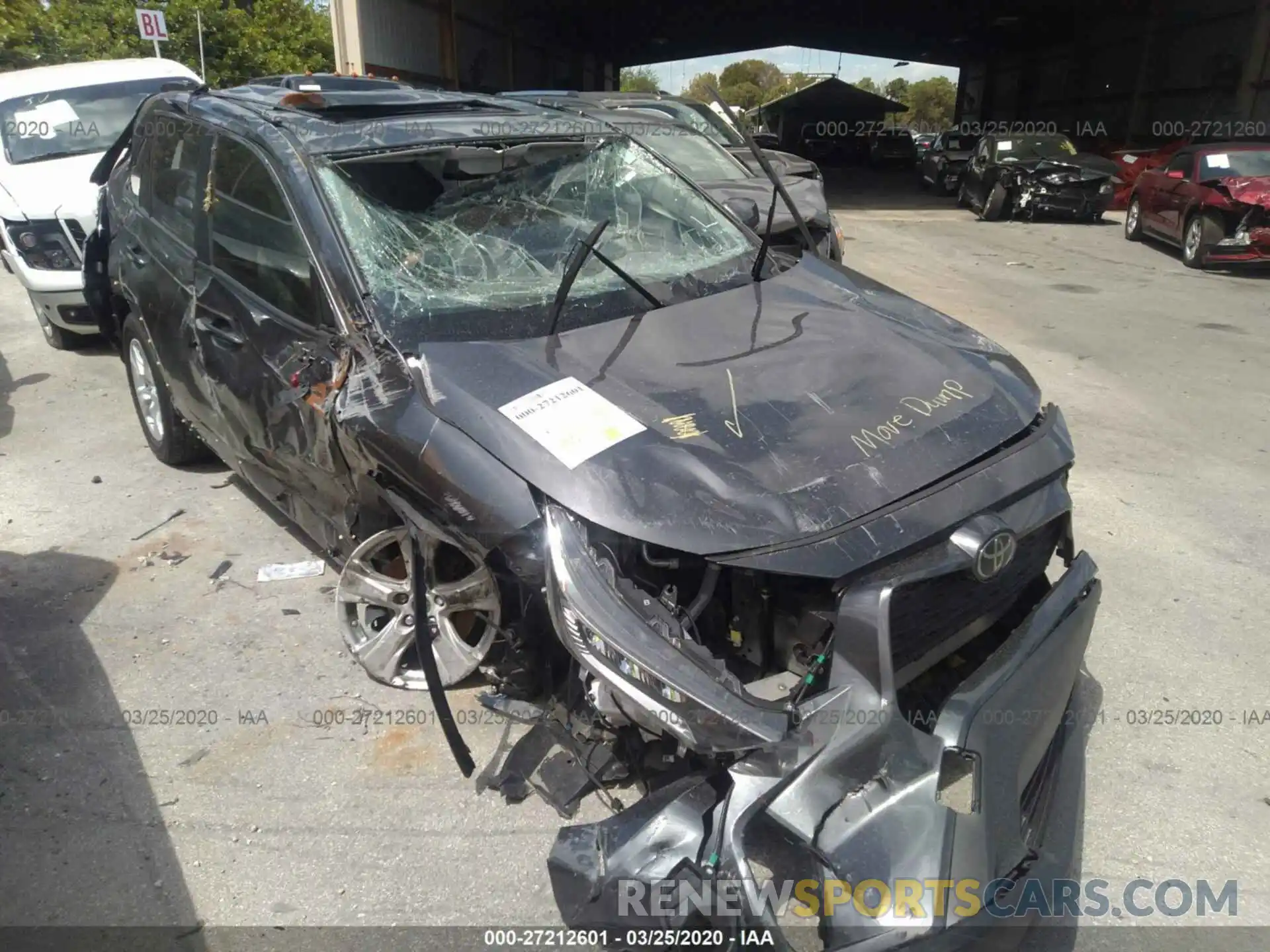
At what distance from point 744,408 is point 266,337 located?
5.71 ft

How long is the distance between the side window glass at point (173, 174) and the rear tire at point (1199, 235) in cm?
1121

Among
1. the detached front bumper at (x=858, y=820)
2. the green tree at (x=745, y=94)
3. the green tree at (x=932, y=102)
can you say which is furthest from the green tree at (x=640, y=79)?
the detached front bumper at (x=858, y=820)

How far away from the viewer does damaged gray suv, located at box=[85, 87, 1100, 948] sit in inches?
75.5

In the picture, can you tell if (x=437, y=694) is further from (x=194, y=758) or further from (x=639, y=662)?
(x=194, y=758)

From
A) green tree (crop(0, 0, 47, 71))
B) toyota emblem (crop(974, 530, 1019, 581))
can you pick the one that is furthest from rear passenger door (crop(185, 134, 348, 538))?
green tree (crop(0, 0, 47, 71))

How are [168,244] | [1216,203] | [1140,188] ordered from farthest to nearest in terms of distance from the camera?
[1140,188]
[1216,203]
[168,244]

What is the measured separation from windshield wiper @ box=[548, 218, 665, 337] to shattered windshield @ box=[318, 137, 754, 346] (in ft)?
0.13

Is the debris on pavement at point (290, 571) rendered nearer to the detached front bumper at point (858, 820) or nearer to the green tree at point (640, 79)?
the detached front bumper at point (858, 820)

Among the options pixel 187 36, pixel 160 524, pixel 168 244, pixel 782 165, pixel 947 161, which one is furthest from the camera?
pixel 947 161

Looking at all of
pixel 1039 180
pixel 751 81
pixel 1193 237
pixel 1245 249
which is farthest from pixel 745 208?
pixel 751 81

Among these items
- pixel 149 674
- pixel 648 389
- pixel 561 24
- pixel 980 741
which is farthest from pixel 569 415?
pixel 561 24

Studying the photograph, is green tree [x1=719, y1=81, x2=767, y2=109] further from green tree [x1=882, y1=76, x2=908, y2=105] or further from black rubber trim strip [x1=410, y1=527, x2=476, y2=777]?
black rubber trim strip [x1=410, y1=527, x2=476, y2=777]

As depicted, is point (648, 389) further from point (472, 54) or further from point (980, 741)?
point (472, 54)

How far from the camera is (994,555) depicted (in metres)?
2.23
